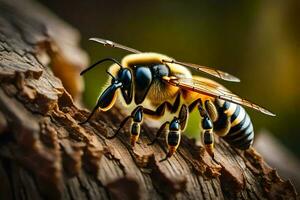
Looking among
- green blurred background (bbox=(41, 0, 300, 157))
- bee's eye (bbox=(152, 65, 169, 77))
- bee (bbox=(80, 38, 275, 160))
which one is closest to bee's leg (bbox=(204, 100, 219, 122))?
bee (bbox=(80, 38, 275, 160))

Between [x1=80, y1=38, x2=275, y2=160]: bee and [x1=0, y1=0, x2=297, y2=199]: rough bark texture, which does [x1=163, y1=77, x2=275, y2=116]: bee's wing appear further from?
[x1=0, y1=0, x2=297, y2=199]: rough bark texture

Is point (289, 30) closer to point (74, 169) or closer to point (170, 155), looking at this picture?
point (170, 155)

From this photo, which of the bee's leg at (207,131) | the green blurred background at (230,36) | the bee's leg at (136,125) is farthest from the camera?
the green blurred background at (230,36)

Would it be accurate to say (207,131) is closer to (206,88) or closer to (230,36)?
(206,88)

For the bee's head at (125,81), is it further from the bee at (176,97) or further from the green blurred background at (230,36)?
the green blurred background at (230,36)

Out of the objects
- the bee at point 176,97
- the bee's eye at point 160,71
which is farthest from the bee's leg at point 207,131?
the bee's eye at point 160,71

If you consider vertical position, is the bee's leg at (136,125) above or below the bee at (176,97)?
below
